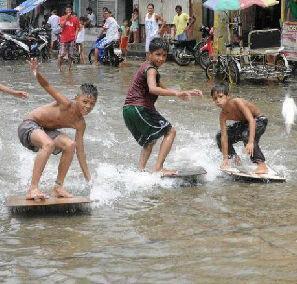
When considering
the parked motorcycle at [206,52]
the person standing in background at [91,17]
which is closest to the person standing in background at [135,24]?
the person standing in background at [91,17]

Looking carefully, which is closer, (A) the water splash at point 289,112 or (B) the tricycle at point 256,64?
(A) the water splash at point 289,112

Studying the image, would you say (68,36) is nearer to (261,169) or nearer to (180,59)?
(180,59)

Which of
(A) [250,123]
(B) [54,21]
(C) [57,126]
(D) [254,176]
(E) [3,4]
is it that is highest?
(E) [3,4]

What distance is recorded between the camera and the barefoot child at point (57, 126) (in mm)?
5824

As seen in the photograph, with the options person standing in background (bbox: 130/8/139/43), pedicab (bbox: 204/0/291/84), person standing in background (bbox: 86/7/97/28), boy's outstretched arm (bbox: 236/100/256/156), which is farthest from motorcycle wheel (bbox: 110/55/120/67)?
boy's outstretched arm (bbox: 236/100/256/156)

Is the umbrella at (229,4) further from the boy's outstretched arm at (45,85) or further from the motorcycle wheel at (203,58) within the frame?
the boy's outstretched arm at (45,85)

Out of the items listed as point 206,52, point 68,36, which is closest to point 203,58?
point 206,52

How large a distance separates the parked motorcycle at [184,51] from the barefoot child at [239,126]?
1350 centimetres

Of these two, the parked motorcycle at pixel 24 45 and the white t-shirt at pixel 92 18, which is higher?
the white t-shirt at pixel 92 18

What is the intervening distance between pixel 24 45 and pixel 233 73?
31.8ft

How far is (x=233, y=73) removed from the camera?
15.7 meters

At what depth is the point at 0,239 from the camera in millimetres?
5176

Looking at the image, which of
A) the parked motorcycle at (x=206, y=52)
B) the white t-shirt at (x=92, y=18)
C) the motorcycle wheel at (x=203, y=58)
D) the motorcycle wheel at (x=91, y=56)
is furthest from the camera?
the white t-shirt at (x=92, y=18)

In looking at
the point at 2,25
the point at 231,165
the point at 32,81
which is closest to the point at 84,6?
the point at 2,25
